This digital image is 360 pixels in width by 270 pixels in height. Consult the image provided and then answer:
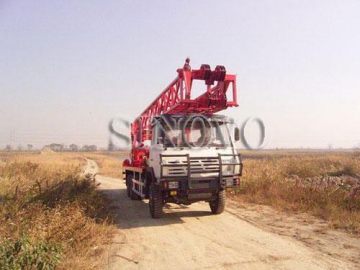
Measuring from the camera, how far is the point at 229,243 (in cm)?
738

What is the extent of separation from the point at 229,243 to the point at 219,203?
2.90 metres

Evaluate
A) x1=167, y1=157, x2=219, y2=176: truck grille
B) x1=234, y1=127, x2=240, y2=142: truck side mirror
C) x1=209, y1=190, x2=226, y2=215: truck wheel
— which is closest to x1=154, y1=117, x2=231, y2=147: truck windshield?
x1=234, y1=127, x2=240, y2=142: truck side mirror

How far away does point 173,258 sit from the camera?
6457 mm

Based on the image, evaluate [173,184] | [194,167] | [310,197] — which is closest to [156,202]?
[173,184]

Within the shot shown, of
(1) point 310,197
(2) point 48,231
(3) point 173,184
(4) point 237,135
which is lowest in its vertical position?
(1) point 310,197

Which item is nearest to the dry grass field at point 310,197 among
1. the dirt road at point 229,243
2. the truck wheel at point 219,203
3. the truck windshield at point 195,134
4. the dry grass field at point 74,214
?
Result: the dry grass field at point 74,214

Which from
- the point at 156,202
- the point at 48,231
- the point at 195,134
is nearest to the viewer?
the point at 48,231

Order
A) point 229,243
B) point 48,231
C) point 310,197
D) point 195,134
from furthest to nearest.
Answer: point 310,197 < point 195,134 < point 229,243 < point 48,231

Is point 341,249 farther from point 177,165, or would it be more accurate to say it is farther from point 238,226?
point 177,165

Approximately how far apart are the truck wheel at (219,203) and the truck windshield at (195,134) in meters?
1.56

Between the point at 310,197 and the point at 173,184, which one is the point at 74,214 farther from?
the point at 310,197

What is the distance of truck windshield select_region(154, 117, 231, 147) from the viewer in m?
9.90

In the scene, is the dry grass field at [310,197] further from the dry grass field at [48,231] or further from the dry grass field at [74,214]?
the dry grass field at [48,231]

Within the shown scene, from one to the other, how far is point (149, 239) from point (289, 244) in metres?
3.21
